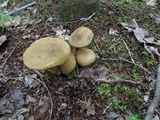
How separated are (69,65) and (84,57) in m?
0.22

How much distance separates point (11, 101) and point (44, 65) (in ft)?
2.30

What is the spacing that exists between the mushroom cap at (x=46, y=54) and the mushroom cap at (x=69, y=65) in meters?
0.22

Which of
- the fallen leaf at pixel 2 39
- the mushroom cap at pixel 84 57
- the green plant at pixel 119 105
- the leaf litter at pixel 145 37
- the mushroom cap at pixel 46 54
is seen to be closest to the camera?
the mushroom cap at pixel 46 54

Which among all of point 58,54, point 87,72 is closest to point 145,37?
point 87,72

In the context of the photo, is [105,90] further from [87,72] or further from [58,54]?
[58,54]

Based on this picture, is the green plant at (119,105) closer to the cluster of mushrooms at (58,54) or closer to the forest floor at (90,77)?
the forest floor at (90,77)

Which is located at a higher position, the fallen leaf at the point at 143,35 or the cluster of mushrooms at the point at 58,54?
the cluster of mushrooms at the point at 58,54

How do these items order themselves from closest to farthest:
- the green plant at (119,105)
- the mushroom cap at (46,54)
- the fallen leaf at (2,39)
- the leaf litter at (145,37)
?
the mushroom cap at (46,54)
the green plant at (119,105)
the leaf litter at (145,37)
the fallen leaf at (2,39)

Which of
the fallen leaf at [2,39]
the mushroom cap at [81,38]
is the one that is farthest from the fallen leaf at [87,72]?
the fallen leaf at [2,39]

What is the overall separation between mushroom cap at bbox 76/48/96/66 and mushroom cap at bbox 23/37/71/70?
1.07ft

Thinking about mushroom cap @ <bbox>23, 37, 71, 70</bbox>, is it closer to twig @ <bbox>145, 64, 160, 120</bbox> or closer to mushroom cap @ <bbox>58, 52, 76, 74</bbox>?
mushroom cap @ <bbox>58, 52, 76, 74</bbox>

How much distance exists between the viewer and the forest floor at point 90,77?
2385mm

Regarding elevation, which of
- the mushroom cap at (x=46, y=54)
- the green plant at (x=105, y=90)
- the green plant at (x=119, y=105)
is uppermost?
the mushroom cap at (x=46, y=54)

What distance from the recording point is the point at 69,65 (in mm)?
2494
